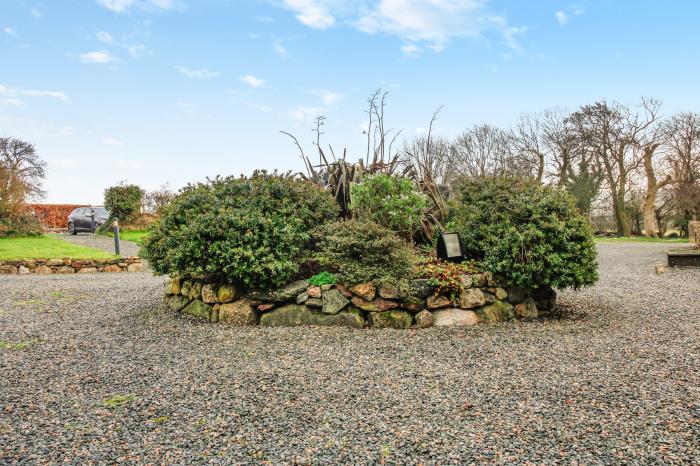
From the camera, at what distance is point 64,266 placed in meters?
12.4

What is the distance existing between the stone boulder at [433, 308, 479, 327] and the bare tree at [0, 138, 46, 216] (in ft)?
67.0

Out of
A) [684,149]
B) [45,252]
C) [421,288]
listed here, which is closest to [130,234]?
[45,252]

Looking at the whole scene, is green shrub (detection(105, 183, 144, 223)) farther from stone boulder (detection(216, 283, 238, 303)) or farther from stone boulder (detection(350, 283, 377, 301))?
stone boulder (detection(350, 283, 377, 301))

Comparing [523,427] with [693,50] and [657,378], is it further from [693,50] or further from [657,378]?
[693,50]

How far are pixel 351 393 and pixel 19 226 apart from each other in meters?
21.2

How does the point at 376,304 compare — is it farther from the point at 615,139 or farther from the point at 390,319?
the point at 615,139

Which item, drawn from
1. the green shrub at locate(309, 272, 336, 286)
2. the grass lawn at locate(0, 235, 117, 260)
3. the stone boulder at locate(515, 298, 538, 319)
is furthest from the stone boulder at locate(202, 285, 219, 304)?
the grass lawn at locate(0, 235, 117, 260)

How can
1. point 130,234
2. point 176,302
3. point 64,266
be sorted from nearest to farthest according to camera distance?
point 176,302
point 64,266
point 130,234

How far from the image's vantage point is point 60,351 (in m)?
4.42

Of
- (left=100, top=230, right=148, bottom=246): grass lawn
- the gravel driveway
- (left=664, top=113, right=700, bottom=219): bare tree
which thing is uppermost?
(left=664, top=113, right=700, bottom=219): bare tree

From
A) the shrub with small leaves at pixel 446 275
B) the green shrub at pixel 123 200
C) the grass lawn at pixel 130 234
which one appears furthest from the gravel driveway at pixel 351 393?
the green shrub at pixel 123 200

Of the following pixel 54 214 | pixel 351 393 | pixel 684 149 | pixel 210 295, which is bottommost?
pixel 351 393

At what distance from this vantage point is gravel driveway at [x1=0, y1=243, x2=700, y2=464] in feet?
7.95

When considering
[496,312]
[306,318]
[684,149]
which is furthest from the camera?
[684,149]
